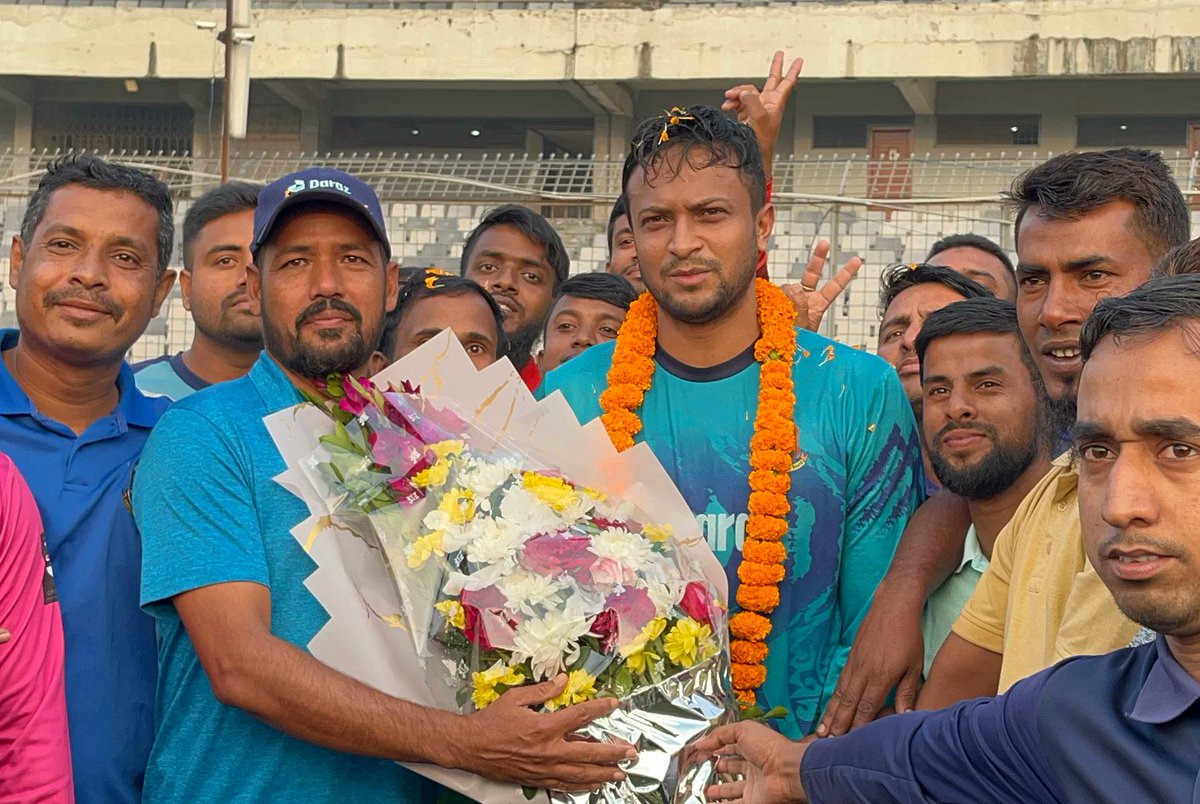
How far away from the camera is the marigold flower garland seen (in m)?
3.70

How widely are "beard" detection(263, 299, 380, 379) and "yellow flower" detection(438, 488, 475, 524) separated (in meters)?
0.68

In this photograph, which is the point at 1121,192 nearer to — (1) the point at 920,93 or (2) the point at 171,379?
(2) the point at 171,379

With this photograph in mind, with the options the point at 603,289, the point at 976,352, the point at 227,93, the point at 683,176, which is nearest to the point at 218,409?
the point at 683,176

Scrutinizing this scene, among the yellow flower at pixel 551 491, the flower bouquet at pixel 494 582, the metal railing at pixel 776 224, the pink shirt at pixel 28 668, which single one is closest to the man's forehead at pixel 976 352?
the flower bouquet at pixel 494 582

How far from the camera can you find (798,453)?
12.5ft

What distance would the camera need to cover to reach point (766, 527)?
12.3 feet

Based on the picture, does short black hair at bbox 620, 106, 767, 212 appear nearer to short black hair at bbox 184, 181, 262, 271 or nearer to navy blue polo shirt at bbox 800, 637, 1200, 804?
navy blue polo shirt at bbox 800, 637, 1200, 804

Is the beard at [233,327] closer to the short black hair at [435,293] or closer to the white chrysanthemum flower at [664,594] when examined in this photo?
the short black hair at [435,293]

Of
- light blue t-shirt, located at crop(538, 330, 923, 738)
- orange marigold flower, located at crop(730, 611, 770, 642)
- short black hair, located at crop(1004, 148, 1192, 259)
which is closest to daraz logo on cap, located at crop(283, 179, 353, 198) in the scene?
light blue t-shirt, located at crop(538, 330, 923, 738)

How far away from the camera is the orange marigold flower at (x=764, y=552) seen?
3719mm

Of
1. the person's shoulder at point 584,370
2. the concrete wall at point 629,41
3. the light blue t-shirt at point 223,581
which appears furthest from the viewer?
the concrete wall at point 629,41

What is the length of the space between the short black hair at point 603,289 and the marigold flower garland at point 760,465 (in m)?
1.92

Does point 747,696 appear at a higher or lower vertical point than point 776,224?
lower

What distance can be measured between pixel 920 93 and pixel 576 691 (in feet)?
74.6
